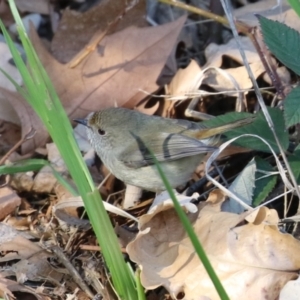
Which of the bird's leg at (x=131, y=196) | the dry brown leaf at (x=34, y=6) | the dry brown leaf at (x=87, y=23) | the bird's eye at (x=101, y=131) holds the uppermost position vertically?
the dry brown leaf at (x=34, y=6)

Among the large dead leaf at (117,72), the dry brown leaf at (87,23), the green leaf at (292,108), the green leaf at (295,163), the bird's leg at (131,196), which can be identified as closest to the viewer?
the green leaf at (292,108)

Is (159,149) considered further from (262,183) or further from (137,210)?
(262,183)

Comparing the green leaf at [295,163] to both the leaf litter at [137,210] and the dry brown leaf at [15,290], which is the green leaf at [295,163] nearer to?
the leaf litter at [137,210]

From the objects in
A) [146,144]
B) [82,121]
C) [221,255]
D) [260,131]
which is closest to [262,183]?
[260,131]

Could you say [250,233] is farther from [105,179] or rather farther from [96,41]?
[96,41]

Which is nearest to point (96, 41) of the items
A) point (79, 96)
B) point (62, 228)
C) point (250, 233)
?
point (79, 96)

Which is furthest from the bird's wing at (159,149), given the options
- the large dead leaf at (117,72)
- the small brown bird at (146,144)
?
the large dead leaf at (117,72)

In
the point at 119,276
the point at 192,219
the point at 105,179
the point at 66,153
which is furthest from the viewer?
the point at 105,179
